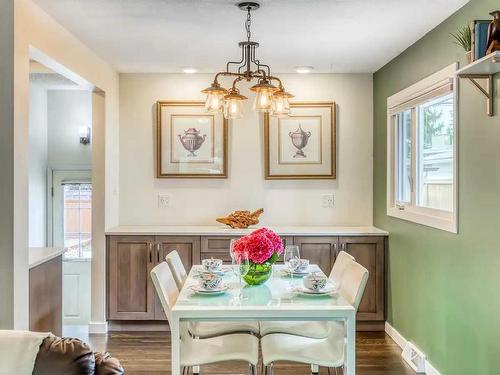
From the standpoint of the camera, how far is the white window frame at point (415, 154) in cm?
282

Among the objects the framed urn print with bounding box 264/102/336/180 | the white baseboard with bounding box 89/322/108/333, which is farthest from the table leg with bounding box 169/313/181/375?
the framed urn print with bounding box 264/102/336/180

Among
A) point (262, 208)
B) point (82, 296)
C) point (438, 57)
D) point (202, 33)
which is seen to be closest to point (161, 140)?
point (262, 208)

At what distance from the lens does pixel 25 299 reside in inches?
101

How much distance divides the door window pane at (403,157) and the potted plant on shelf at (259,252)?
1659 millimetres

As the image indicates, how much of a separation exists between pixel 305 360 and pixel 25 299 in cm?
154

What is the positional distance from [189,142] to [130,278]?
1.40m

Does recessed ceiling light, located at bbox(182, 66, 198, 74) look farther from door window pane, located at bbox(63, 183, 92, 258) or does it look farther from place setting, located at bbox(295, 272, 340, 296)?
place setting, located at bbox(295, 272, 340, 296)

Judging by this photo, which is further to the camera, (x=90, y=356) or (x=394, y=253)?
(x=394, y=253)

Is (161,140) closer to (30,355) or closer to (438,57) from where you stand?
(438,57)

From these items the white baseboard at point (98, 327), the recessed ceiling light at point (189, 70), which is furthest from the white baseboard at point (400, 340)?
the recessed ceiling light at point (189, 70)

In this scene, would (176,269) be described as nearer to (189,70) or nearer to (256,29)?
(256,29)

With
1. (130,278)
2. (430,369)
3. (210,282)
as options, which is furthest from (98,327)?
(430,369)

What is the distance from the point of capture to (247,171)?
15.2 feet

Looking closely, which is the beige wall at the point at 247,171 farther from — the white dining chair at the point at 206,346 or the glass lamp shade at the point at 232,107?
the white dining chair at the point at 206,346
